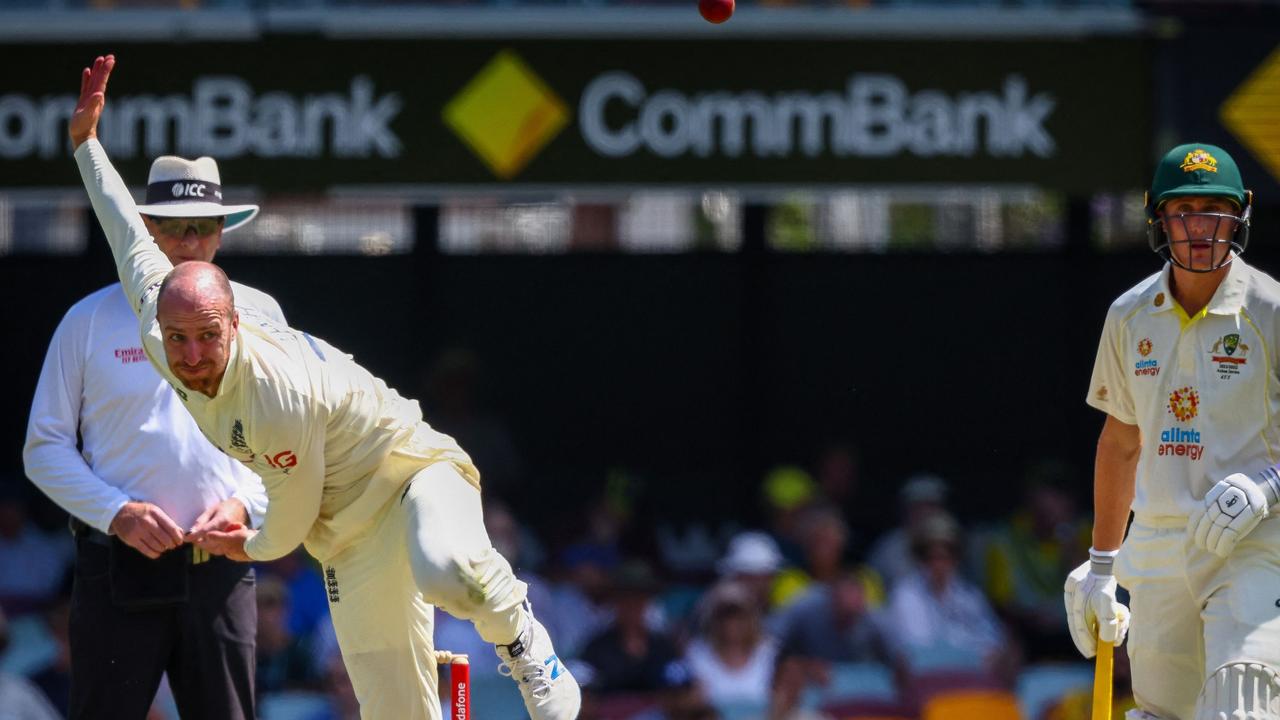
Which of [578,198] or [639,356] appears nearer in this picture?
[578,198]


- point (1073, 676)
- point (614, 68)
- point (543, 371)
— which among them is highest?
point (614, 68)

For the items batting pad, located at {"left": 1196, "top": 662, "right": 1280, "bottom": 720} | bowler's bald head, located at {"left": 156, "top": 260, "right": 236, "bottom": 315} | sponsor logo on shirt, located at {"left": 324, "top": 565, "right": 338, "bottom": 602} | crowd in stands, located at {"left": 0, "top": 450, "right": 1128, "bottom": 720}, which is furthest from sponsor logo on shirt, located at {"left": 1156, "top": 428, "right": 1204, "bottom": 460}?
crowd in stands, located at {"left": 0, "top": 450, "right": 1128, "bottom": 720}

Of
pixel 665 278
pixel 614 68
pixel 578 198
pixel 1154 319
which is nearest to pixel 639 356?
pixel 665 278

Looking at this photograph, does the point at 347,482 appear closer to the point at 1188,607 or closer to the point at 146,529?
the point at 146,529

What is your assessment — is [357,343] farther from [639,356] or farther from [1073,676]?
[1073,676]

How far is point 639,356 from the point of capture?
10.0 m

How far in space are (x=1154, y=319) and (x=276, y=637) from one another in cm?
502

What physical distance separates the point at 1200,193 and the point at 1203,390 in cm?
54

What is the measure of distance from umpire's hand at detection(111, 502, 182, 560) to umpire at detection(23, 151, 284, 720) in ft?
0.17

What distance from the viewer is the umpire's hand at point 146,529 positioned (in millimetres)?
5129

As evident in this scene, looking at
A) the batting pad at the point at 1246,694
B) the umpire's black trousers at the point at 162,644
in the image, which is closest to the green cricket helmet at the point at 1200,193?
the batting pad at the point at 1246,694

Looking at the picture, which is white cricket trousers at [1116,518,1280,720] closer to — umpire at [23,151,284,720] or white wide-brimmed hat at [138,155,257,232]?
umpire at [23,151,284,720]

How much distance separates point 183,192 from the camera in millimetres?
5496

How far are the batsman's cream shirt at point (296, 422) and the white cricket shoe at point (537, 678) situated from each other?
20.7 inches
